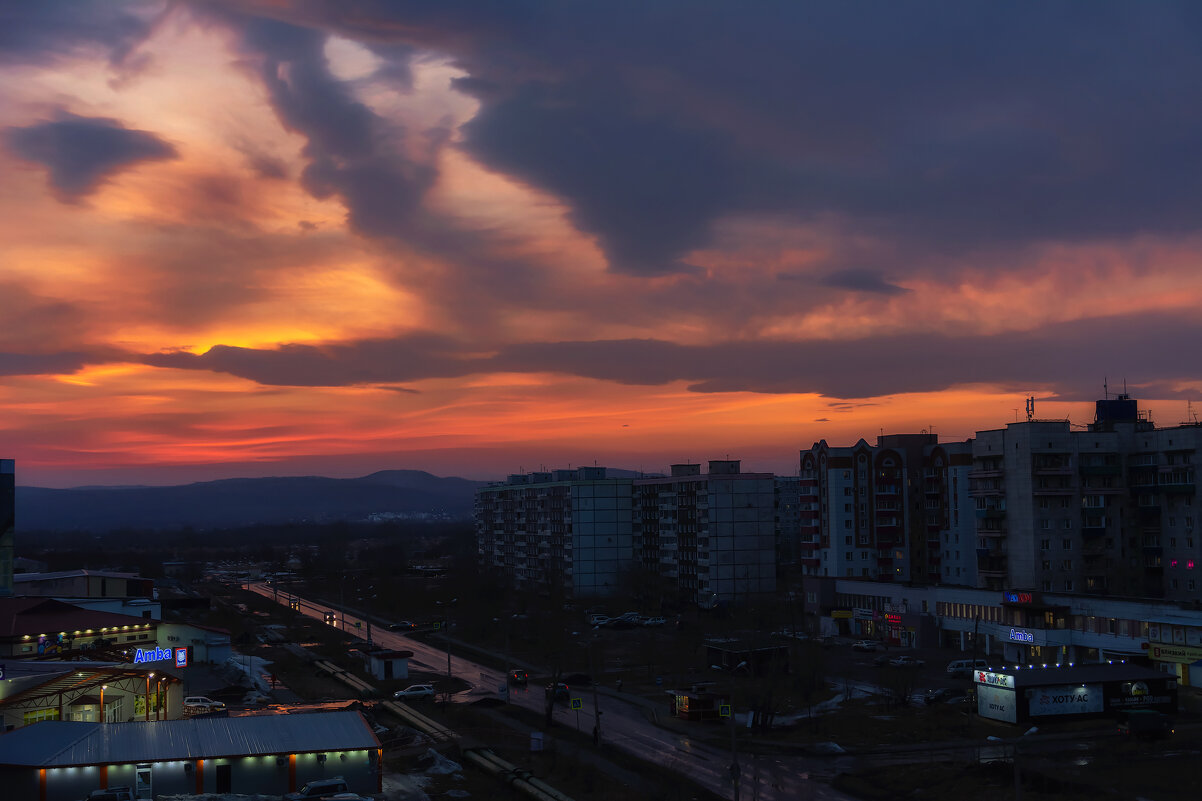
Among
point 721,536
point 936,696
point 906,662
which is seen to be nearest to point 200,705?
point 936,696

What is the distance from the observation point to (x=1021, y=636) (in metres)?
68.1

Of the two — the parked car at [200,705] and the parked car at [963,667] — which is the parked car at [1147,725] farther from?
the parked car at [200,705]

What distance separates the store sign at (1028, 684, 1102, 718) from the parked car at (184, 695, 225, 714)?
41.2 m

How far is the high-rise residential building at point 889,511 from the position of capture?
92562 millimetres

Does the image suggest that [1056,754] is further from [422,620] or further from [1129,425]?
[422,620]

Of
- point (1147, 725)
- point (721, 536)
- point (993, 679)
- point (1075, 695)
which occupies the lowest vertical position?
point (1147, 725)

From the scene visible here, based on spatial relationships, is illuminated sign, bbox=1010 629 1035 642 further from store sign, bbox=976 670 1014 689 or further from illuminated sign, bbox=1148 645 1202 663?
store sign, bbox=976 670 1014 689

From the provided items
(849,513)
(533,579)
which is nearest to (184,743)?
(849,513)

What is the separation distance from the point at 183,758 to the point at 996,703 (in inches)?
1483

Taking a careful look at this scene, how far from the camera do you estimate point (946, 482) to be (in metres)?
92.6

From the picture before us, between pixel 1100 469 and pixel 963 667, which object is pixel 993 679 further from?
pixel 1100 469

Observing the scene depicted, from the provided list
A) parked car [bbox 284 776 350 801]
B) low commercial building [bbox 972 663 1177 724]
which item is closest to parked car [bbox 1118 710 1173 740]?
low commercial building [bbox 972 663 1177 724]

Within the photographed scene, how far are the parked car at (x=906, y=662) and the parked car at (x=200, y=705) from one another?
3993 cm

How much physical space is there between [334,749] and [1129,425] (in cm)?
6802
